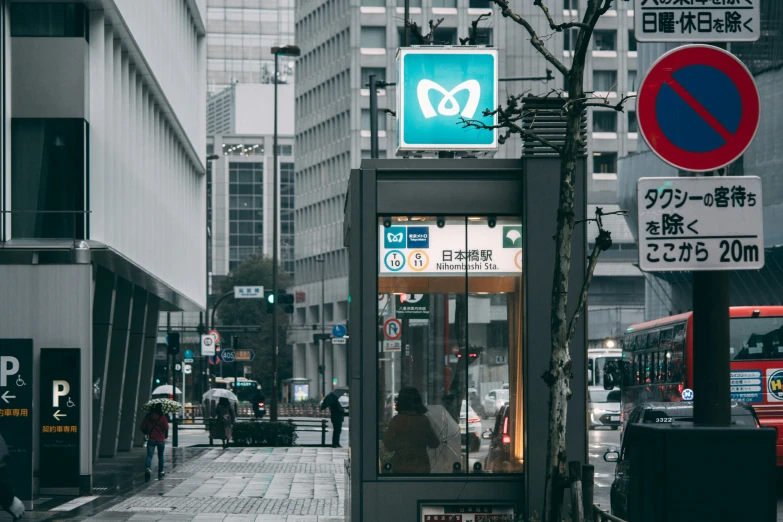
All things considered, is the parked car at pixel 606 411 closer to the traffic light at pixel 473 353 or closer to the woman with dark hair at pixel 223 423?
the woman with dark hair at pixel 223 423

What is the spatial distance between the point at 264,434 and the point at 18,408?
54.4ft

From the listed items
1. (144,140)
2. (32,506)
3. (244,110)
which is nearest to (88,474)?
(32,506)

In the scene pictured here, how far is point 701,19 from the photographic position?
5.32 m

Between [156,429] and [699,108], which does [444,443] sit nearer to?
[699,108]

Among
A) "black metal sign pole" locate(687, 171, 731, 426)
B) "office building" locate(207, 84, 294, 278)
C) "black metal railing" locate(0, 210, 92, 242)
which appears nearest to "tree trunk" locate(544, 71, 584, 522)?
"black metal sign pole" locate(687, 171, 731, 426)

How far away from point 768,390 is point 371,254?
1272 cm

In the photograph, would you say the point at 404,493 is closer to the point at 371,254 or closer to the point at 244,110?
the point at 371,254

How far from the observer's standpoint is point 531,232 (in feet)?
41.7

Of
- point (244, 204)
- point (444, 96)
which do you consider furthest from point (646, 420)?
point (244, 204)

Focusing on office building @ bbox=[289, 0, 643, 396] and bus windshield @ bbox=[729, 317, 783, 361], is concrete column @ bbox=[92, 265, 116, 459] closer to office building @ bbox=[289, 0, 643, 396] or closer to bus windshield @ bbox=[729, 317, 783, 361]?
bus windshield @ bbox=[729, 317, 783, 361]

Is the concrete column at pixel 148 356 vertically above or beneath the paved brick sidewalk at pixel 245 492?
above

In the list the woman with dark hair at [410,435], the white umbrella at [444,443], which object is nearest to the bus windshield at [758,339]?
the white umbrella at [444,443]

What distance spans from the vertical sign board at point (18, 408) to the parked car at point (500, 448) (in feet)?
31.5

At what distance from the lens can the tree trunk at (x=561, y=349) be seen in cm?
1116
